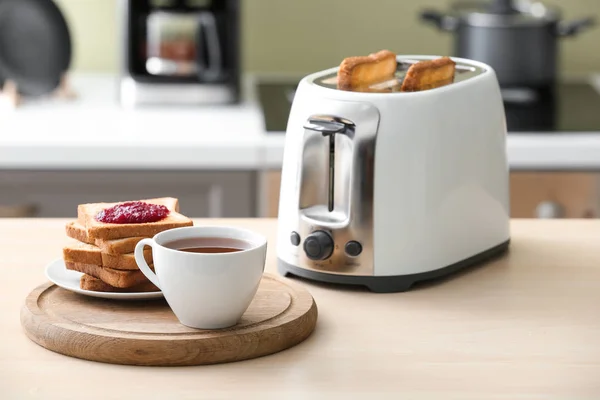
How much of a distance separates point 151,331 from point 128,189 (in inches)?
47.8

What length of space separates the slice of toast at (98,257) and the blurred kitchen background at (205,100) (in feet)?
3.36

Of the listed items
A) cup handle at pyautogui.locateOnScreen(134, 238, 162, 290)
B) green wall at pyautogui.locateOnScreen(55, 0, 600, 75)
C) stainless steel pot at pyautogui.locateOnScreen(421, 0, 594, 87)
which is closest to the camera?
cup handle at pyautogui.locateOnScreen(134, 238, 162, 290)

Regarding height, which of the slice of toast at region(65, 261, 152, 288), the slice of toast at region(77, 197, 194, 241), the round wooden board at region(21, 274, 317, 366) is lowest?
the round wooden board at region(21, 274, 317, 366)

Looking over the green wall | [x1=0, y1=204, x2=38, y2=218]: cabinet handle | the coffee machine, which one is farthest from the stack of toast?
the green wall

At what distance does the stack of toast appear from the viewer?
1.10 metres

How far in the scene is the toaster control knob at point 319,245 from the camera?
120 centimetres

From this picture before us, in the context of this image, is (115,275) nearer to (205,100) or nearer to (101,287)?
(101,287)

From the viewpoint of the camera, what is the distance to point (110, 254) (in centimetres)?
109

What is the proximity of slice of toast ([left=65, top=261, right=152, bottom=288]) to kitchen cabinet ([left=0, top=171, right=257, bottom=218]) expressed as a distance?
1042mm

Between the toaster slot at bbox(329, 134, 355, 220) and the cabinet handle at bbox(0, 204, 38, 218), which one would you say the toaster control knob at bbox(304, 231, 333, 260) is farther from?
the cabinet handle at bbox(0, 204, 38, 218)

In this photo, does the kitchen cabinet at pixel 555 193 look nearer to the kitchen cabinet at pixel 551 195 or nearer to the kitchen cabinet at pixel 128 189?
the kitchen cabinet at pixel 551 195

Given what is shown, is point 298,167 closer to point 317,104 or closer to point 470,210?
point 317,104

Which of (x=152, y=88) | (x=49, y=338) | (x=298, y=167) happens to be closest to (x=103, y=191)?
(x=152, y=88)

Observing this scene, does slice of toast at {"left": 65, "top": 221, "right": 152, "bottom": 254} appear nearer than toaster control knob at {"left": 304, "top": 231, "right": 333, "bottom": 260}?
Yes
